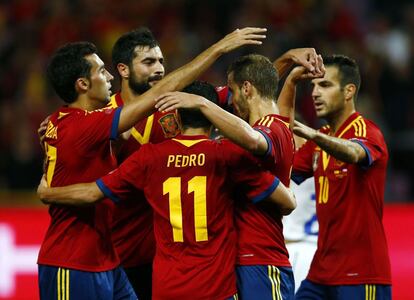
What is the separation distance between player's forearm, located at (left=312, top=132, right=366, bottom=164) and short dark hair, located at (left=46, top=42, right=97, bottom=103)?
4.87 feet

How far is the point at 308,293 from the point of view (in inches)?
250

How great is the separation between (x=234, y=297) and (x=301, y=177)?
174 centimetres

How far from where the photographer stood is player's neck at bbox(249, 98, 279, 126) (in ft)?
18.2

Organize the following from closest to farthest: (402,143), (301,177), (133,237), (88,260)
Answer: (88,260)
(133,237)
(301,177)
(402,143)

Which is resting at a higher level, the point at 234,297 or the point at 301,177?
the point at 301,177

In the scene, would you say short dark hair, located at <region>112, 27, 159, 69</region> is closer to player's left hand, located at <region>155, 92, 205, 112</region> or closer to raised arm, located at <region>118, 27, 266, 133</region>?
raised arm, located at <region>118, 27, 266, 133</region>

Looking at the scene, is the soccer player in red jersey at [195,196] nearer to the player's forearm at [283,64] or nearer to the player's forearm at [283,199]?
the player's forearm at [283,199]

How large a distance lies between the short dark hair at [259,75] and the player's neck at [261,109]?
0.04 metres

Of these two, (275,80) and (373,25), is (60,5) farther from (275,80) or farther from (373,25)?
(275,80)

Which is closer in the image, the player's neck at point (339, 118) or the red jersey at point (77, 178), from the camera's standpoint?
the red jersey at point (77, 178)

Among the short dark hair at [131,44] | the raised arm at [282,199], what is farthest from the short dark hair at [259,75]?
the short dark hair at [131,44]

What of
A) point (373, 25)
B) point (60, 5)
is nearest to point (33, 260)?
point (60, 5)

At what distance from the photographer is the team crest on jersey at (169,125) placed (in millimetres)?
6047

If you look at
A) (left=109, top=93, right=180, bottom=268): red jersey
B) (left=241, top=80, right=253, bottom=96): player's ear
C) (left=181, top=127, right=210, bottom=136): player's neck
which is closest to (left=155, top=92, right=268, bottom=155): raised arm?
(left=181, top=127, right=210, bottom=136): player's neck
